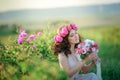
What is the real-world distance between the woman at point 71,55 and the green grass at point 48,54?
0.21 ft

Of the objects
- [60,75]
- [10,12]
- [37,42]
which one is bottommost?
[60,75]

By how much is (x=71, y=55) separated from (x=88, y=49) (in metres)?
0.18

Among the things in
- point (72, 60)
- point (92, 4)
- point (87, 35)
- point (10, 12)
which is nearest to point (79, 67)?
point (72, 60)

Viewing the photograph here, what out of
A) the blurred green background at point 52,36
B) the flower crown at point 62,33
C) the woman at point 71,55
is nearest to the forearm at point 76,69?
the woman at point 71,55

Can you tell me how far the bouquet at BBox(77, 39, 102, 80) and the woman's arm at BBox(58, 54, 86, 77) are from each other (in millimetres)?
91

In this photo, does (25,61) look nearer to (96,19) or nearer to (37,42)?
(37,42)

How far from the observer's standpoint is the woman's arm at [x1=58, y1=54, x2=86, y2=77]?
3713 mm

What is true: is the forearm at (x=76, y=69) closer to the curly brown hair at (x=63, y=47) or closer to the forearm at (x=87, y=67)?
the forearm at (x=87, y=67)

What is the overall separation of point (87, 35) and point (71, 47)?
0.67 feet

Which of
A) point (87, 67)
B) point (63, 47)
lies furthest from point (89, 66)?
point (63, 47)

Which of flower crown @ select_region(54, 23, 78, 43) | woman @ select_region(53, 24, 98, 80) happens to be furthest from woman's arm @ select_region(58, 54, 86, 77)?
flower crown @ select_region(54, 23, 78, 43)

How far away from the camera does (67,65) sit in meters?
3.71

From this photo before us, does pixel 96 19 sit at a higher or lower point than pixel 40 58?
higher

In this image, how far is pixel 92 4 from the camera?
3852 mm
